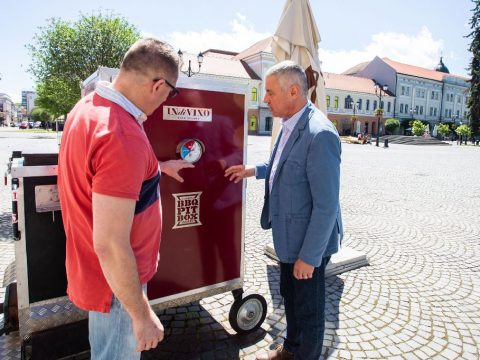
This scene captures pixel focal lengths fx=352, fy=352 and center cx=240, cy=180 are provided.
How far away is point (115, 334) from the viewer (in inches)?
52.8

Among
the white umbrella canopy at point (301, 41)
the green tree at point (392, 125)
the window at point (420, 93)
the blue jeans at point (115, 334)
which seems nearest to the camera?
the blue jeans at point (115, 334)

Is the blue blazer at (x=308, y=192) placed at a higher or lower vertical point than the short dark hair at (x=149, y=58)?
lower

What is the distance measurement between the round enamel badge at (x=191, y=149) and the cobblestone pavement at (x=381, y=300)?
Result: 4.67 ft

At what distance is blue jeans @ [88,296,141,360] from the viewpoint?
133 centimetres

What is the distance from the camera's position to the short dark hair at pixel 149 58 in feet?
4.06

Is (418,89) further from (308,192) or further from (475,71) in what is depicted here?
(308,192)

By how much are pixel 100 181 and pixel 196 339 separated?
2.05 meters

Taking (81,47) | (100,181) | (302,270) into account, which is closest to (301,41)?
(302,270)

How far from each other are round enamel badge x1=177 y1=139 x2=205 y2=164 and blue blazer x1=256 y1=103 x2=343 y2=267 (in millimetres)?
535

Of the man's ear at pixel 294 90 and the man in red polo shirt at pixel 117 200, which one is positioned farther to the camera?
the man's ear at pixel 294 90

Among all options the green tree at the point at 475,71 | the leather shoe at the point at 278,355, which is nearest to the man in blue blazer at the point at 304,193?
the leather shoe at the point at 278,355

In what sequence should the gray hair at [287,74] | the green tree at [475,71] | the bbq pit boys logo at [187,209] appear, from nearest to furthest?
the gray hair at [287,74], the bbq pit boys logo at [187,209], the green tree at [475,71]

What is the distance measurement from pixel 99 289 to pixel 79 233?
0.74ft

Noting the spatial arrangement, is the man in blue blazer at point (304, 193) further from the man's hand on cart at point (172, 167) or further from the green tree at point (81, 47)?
the green tree at point (81, 47)
